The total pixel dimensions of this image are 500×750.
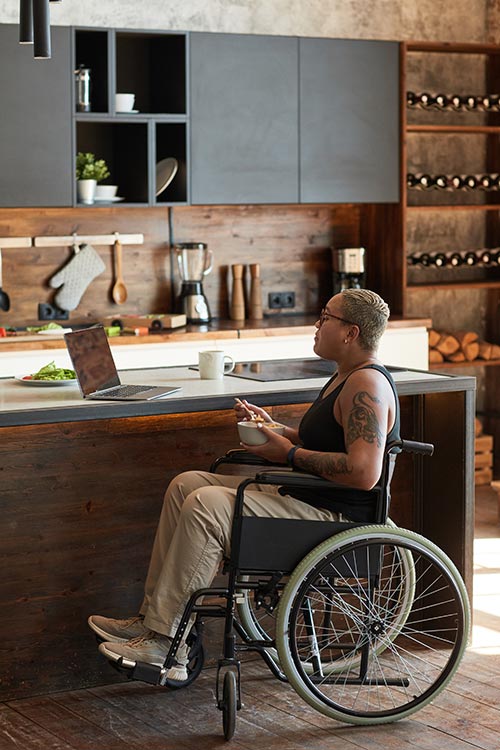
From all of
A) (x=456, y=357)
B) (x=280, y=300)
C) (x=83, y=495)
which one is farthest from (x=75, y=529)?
(x=456, y=357)

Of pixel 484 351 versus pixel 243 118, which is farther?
pixel 484 351

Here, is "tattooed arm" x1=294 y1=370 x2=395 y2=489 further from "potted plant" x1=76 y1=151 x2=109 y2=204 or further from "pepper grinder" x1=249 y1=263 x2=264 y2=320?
"pepper grinder" x1=249 y1=263 x2=264 y2=320

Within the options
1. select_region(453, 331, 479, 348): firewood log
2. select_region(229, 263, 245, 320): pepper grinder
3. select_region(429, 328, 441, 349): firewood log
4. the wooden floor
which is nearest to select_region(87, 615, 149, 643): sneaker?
the wooden floor

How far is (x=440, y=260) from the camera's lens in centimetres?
640

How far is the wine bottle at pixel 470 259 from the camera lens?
21.2 ft

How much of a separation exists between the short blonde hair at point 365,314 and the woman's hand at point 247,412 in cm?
35

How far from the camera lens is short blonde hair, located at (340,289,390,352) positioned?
128 inches

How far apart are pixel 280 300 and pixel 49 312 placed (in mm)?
1280

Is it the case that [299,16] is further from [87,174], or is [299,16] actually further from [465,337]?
[465,337]

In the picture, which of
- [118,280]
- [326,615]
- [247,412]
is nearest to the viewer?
[247,412]

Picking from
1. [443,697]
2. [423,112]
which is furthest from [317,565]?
[423,112]

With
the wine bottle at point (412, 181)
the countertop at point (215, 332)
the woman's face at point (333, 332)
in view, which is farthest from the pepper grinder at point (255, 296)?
the woman's face at point (333, 332)

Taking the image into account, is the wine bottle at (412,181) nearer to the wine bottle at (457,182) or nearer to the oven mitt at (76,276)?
the wine bottle at (457,182)

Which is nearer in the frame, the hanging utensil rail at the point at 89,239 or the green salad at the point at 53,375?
the green salad at the point at 53,375
